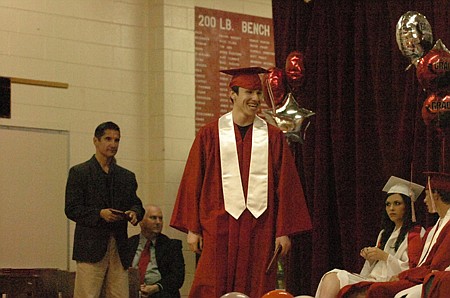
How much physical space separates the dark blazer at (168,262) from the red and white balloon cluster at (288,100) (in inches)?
49.5

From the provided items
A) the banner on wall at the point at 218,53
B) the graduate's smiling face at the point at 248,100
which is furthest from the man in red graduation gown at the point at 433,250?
the banner on wall at the point at 218,53

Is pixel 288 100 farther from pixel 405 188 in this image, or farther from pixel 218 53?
pixel 218 53

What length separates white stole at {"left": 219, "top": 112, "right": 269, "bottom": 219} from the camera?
6.28 m

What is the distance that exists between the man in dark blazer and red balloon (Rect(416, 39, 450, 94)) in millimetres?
1998

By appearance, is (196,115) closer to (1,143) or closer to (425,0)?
(1,143)

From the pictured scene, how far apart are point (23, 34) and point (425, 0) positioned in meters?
3.07

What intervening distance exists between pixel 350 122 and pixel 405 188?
1.43 m

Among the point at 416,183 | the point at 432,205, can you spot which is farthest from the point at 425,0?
the point at 432,205

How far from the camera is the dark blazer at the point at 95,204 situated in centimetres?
684

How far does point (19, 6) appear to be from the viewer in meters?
8.41

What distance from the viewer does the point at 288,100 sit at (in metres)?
7.84

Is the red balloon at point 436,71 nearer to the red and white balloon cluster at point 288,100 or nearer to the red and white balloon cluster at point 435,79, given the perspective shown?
the red and white balloon cluster at point 435,79

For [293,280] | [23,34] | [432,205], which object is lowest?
[293,280]

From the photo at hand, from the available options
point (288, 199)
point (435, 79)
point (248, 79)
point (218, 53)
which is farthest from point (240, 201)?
point (218, 53)
